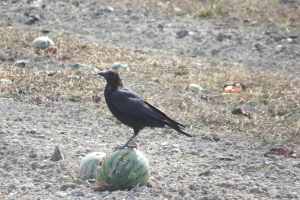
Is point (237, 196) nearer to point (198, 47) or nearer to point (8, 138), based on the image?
point (8, 138)

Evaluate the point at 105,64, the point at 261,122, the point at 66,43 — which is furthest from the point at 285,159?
the point at 66,43

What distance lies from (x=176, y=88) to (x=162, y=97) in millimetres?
576

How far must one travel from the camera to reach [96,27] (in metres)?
11.9

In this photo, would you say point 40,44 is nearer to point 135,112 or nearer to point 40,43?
point 40,43

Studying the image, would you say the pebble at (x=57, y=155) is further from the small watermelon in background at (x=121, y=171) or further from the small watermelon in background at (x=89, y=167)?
the small watermelon in background at (x=121, y=171)

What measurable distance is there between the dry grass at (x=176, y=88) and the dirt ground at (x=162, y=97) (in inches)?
0.8

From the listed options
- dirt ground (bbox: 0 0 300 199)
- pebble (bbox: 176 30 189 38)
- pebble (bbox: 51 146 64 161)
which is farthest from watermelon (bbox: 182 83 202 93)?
pebble (bbox: 176 30 189 38)

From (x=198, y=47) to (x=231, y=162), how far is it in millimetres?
6123

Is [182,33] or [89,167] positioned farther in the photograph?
[182,33]

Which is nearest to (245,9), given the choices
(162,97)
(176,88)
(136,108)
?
(176,88)

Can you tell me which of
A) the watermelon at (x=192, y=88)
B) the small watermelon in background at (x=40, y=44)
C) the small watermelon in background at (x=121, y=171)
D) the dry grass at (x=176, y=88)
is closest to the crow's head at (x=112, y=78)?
the small watermelon in background at (x=121, y=171)

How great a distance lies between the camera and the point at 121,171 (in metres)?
3.72

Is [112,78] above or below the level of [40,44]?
above

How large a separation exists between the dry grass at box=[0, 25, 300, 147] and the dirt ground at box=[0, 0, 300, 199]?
2 centimetres
